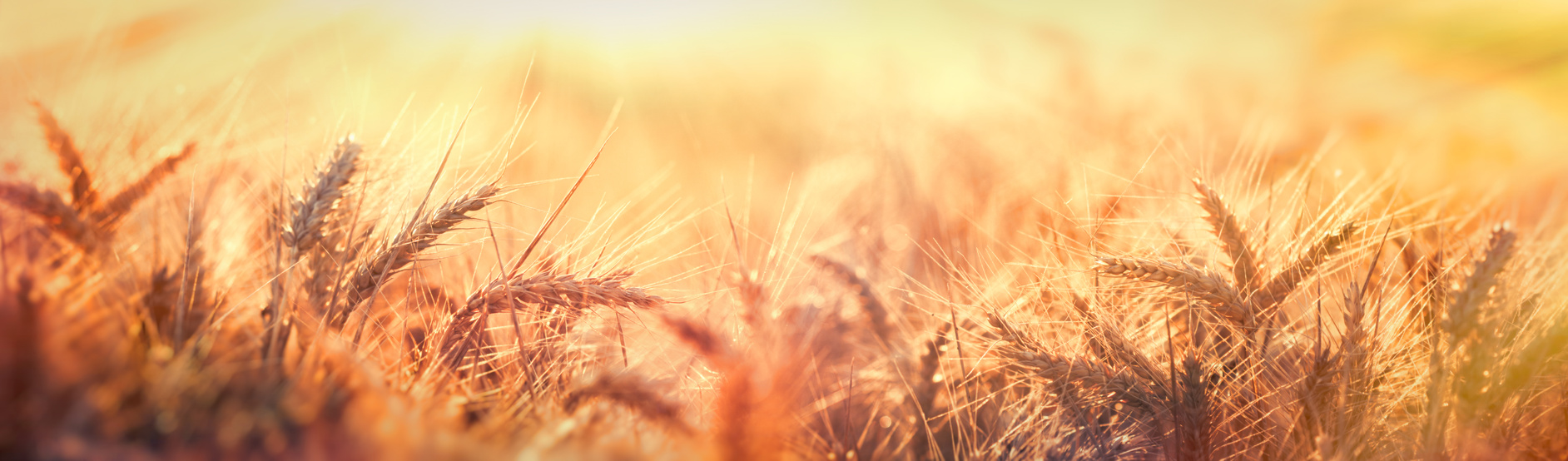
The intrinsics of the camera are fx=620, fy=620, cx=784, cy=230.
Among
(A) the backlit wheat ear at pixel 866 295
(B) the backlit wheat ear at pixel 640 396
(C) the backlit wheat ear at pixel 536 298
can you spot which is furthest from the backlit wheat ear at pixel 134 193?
(A) the backlit wheat ear at pixel 866 295

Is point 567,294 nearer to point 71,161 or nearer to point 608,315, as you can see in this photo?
point 608,315

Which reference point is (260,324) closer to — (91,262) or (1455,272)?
(91,262)

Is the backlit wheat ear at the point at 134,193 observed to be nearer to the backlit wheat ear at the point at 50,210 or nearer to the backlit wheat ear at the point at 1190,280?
the backlit wheat ear at the point at 50,210

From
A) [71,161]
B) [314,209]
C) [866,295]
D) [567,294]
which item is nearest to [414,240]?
[314,209]

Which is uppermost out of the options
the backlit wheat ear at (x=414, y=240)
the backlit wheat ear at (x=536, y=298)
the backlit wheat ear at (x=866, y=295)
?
the backlit wheat ear at (x=414, y=240)

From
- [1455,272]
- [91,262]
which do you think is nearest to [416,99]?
[91,262]

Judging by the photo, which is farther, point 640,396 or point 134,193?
point 134,193

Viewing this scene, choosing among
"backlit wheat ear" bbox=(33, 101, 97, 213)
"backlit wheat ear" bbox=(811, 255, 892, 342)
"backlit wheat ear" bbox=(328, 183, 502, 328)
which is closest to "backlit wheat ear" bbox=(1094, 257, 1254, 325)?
"backlit wheat ear" bbox=(811, 255, 892, 342)
